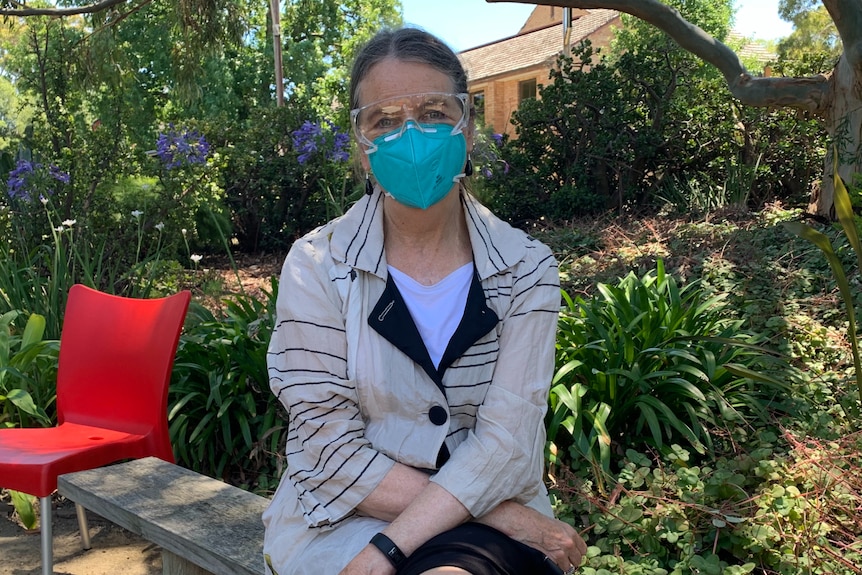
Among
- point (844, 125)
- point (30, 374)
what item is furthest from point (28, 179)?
point (844, 125)

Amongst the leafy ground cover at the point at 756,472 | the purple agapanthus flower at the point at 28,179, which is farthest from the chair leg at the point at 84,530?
the purple agapanthus flower at the point at 28,179

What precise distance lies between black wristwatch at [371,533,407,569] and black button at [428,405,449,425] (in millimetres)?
297

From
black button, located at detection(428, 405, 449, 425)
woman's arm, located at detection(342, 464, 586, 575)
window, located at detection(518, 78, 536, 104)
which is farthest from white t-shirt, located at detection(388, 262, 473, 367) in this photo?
window, located at detection(518, 78, 536, 104)

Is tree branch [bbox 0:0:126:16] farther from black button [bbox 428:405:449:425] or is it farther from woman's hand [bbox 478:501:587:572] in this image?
woman's hand [bbox 478:501:587:572]

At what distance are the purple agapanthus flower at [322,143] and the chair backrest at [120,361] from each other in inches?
152

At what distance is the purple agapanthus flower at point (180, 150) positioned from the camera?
7.09 m

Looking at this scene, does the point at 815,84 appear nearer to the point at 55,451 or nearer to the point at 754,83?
the point at 754,83

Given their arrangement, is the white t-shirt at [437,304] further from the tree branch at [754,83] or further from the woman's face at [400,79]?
the tree branch at [754,83]

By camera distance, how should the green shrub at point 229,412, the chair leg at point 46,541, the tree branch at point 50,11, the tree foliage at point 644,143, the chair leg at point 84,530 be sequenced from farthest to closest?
the tree foliage at point 644,143, the tree branch at point 50,11, the green shrub at point 229,412, the chair leg at point 84,530, the chair leg at point 46,541

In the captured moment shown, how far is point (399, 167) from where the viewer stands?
6.11ft

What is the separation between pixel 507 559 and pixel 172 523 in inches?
48.7

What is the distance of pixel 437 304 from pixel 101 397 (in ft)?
6.84

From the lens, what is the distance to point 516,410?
1.77 metres

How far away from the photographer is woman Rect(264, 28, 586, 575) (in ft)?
5.56
